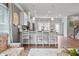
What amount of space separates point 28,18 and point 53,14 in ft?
1.78

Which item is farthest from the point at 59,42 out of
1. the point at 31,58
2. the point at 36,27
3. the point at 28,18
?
the point at 31,58

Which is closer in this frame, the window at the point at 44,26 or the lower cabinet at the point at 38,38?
the window at the point at 44,26

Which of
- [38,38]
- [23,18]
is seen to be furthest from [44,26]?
[23,18]

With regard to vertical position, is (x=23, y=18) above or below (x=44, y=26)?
above

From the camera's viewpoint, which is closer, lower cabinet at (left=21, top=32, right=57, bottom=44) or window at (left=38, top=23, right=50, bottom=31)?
window at (left=38, top=23, right=50, bottom=31)

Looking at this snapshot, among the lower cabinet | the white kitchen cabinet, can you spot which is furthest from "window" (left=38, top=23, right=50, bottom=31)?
the white kitchen cabinet

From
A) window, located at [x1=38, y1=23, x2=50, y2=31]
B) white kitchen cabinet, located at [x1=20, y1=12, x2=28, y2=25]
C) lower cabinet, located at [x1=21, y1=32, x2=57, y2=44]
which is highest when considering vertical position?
white kitchen cabinet, located at [x1=20, y1=12, x2=28, y2=25]

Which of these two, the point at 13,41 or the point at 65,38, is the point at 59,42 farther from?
the point at 13,41

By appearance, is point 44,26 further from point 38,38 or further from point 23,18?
point 23,18

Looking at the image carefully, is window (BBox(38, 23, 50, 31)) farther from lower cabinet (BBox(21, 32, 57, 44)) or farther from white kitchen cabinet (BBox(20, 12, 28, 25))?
white kitchen cabinet (BBox(20, 12, 28, 25))

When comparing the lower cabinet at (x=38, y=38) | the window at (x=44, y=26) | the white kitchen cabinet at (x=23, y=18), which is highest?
the white kitchen cabinet at (x=23, y=18)

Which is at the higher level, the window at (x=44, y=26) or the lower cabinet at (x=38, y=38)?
the window at (x=44, y=26)

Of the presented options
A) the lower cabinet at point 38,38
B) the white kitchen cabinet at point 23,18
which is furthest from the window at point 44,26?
the white kitchen cabinet at point 23,18

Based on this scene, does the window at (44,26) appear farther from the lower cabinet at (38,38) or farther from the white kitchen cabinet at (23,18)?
the white kitchen cabinet at (23,18)
